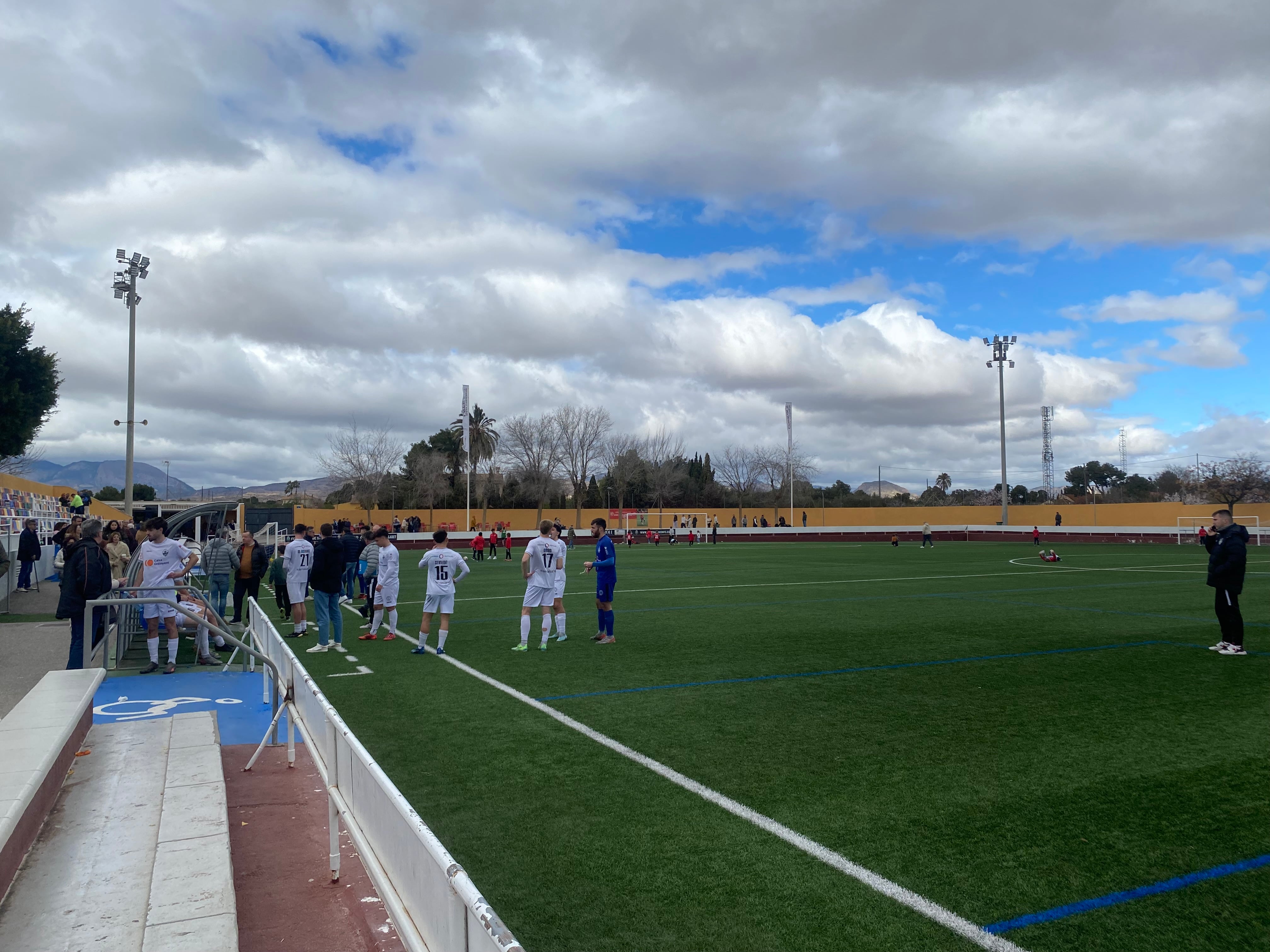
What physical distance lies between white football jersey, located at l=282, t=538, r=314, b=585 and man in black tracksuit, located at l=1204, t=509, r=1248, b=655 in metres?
12.7

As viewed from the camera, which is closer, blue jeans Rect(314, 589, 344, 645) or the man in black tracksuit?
the man in black tracksuit

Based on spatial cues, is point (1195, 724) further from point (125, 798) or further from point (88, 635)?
point (88, 635)

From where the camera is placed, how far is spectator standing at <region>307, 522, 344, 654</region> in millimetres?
12281

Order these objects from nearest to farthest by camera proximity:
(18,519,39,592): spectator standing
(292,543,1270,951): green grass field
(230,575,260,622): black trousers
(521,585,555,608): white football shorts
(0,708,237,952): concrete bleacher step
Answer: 1. (0,708,237,952): concrete bleacher step
2. (292,543,1270,951): green grass field
3. (521,585,555,608): white football shorts
4. (230,575,260,622): black trousers
5. (18,519,39,592): spectator standing

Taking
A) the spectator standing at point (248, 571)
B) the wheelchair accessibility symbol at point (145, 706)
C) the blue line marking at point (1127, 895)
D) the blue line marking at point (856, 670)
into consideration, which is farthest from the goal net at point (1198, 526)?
the wheelchair accessibility symbol at point (145, 706)

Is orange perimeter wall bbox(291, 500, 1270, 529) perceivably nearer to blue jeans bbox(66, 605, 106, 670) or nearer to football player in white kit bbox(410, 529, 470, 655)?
football player in white kit bbox(410, 529, 470, 655)

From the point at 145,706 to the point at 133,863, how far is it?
5.10 metres

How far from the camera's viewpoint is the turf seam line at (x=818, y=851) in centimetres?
372

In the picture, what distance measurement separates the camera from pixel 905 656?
1095cm

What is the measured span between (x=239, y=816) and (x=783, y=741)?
4.09 m

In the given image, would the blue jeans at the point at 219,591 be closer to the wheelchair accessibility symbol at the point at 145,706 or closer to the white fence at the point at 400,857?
the wheelchair accessibility symbol at the point at 145,706

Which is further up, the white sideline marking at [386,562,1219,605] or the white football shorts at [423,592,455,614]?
the white football shorts at [423,592,455,614]

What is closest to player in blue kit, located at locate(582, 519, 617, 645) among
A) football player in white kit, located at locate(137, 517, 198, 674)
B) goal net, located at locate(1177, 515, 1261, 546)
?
football player in white kit, located at locate(137, 517, 198, 674)

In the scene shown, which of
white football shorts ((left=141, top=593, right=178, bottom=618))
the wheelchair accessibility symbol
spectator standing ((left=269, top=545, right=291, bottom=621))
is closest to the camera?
the wheelchair accessibility symbol
